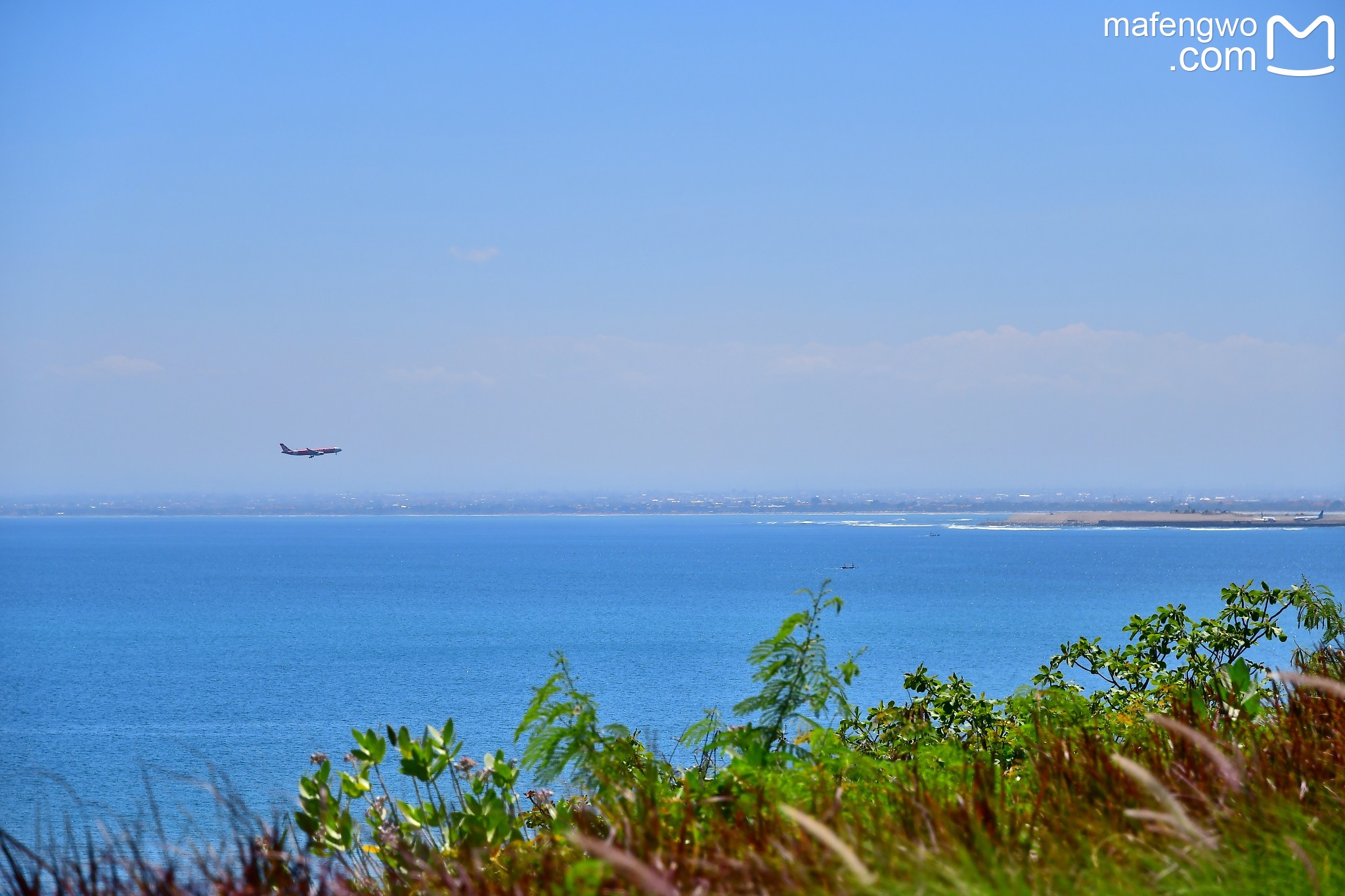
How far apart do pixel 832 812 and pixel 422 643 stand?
90428mm

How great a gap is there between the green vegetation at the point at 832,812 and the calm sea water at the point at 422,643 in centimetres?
630

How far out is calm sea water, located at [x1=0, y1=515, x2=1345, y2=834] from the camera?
180 ft

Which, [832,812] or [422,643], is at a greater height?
[832,812]

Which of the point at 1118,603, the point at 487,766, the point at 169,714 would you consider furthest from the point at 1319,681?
the point at 1118,603

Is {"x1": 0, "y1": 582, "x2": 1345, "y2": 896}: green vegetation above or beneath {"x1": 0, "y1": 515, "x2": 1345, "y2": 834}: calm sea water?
above

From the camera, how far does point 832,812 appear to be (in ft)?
13.6

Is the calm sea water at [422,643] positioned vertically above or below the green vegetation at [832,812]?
below

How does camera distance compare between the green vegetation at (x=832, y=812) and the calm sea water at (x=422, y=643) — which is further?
the calm sea water at (x=422, y=643)

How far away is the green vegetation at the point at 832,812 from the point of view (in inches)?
154

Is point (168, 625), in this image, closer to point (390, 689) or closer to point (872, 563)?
point (390, 689)

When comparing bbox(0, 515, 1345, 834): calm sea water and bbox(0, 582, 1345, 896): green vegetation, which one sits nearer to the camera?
bbox(0, 582, 1345, 896): green vegetation

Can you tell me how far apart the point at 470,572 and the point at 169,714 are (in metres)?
106

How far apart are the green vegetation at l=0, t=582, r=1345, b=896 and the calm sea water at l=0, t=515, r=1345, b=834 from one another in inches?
248

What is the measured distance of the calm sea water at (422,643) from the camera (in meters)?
54.9
